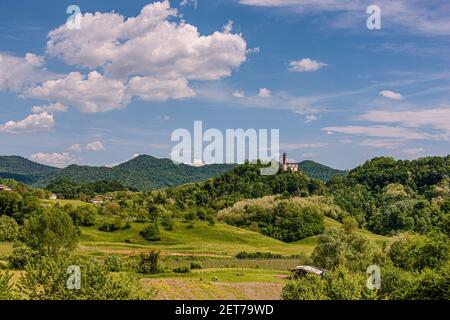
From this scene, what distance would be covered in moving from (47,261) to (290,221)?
145 meters

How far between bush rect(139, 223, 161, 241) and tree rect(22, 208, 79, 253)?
47.6 metres

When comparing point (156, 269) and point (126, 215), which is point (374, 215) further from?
point (156, 269)

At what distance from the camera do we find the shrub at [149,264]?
80.9 meters

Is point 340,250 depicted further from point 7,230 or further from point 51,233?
point 7,230

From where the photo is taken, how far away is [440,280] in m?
37.1

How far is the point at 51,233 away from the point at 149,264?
18.0 metres

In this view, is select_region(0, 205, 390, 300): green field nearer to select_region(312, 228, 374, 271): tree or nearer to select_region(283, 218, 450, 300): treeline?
select_region(312, 228, 374, 271): tree

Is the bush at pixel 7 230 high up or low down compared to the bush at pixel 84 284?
down

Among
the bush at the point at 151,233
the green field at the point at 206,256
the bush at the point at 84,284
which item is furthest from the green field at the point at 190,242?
the bush at the point at 84,284

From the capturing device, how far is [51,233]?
275 ft

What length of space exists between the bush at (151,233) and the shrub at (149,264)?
50508 millimetres

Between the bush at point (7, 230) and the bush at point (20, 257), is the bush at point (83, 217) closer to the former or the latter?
the bush at point (7, 230)

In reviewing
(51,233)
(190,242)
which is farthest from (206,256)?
(51,233)
